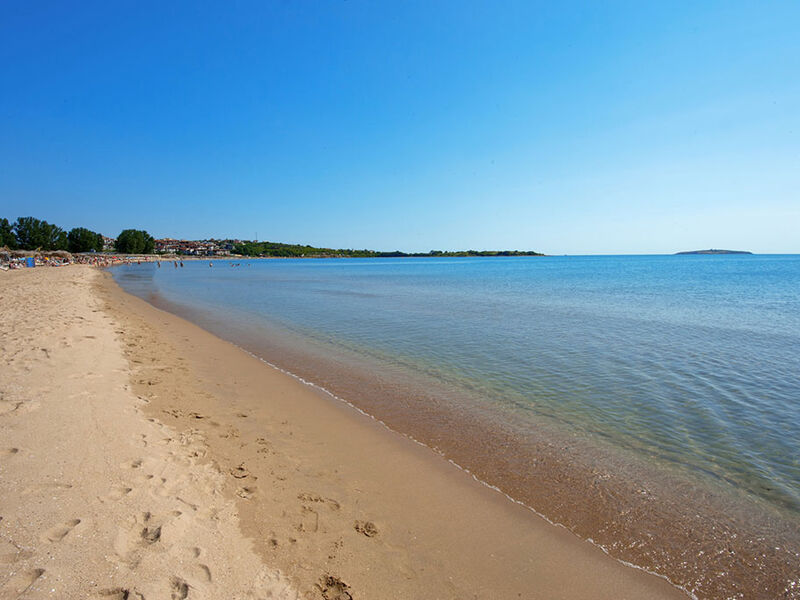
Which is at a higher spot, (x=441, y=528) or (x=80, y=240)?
(x=80, y=240)

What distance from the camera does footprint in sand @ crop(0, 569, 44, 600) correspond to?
108 inches

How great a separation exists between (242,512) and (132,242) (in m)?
203

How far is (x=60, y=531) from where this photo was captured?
3461 millimetres

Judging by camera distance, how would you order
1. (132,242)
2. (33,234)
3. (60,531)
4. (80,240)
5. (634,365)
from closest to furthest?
(60,531) → (634,365) → (33,234) → (80,240) → (132,242)

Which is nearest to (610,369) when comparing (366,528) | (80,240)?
(366,528)

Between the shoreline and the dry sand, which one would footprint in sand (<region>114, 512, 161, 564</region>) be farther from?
the shoreline

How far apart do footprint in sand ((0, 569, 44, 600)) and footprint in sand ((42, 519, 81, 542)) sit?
1.37 feet

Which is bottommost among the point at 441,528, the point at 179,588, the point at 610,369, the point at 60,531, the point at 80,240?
the point at 441,528

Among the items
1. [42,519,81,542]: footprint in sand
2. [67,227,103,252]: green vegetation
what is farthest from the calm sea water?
[67,227,103,252]: green vegetation

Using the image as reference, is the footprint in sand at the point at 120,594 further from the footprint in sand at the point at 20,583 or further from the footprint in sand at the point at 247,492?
the footprint in sand at the point at 247,492

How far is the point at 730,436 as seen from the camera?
7.29 metres

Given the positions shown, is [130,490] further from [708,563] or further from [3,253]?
[3,253]

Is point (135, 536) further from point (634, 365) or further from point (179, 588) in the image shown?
point (634, 365)

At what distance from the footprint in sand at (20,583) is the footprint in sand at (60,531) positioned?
42cm
